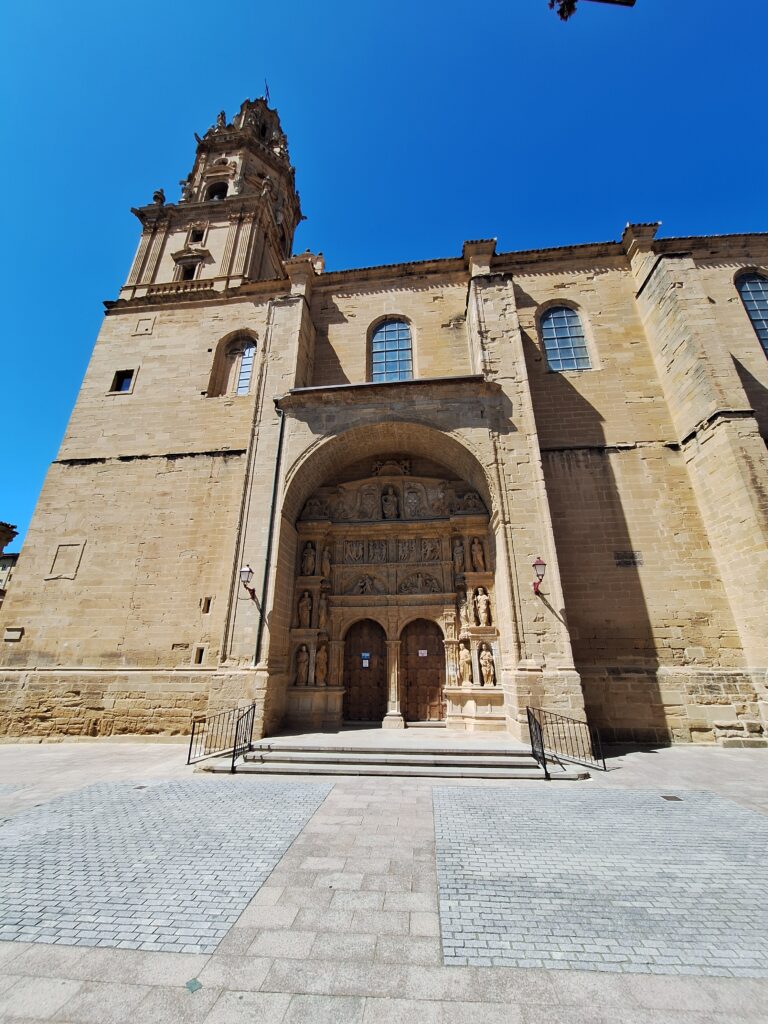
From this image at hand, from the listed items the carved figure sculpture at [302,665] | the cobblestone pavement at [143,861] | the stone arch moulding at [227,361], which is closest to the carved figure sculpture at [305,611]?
the carved figure sculpture at [302,665]

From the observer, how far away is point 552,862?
3.99 meters

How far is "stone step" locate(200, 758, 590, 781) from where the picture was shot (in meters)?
6.74

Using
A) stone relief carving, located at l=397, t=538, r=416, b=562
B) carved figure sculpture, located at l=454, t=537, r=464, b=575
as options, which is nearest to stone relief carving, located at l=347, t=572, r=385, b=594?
stone relief carving, located at l=397, t=538, r=416, b=562

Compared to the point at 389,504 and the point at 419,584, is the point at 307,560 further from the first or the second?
the point at 419,584

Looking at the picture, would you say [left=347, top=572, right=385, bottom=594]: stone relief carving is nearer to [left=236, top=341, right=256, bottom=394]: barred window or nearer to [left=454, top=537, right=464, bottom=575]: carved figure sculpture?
[left=454, top=537, right=464, bottom=575]: carved figure sculpture

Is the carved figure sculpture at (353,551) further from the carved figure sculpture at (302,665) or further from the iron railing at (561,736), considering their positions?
the iron railing at (561,736)

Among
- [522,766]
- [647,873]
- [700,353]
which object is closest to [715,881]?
[647,873]

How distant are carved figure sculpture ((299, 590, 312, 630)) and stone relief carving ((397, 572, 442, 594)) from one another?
8.12ft

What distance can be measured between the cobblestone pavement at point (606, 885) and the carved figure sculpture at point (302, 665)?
5579 millimetres

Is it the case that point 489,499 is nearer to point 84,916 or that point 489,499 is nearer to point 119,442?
point 84,916

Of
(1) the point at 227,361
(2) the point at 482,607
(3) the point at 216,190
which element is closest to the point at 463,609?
(2) the point at 482,607

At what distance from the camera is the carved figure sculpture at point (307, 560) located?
1148 centimetres

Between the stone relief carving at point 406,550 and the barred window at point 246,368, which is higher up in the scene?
the barred window at point 246,368

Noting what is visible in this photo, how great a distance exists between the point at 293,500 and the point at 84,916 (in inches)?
338
